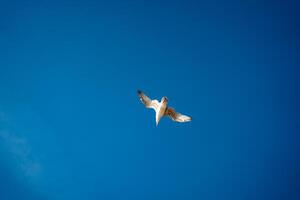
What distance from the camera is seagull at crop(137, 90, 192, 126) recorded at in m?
12.2

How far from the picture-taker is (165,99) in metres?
11.9

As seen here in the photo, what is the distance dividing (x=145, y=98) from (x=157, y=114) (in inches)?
28.2

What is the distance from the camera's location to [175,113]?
41.4 ft

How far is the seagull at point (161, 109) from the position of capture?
1222 cm

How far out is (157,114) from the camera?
40.4 ft

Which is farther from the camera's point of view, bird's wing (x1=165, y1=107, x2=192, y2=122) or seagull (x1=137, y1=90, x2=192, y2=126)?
bird's wing (x1=165, y1=107, x2=192, y2=122)

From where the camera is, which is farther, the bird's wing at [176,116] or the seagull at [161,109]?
the bird's wing at [176,116]

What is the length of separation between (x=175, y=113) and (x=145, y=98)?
98 cm

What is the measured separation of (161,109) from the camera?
40.1 ft

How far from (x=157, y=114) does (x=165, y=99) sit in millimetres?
663

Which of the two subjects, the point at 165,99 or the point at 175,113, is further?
the point at 175,113

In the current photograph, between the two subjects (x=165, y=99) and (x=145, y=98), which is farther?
(x=145, y=98)

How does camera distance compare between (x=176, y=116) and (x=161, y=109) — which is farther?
(x=176, y=116)
